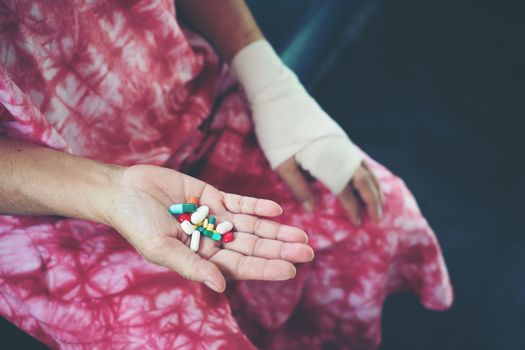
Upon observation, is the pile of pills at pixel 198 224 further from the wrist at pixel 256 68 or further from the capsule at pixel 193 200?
the wrist at pixel 256 68

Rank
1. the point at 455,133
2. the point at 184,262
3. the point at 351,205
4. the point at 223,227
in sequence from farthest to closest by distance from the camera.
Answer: the point at 455,133 → the point at 351,205 → the point at 223,227 → the point at 184,262

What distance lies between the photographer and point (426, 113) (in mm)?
1878

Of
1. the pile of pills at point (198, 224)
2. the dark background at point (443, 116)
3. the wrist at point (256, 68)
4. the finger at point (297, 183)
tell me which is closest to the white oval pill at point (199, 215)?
the pile of pills at point (198, 224)

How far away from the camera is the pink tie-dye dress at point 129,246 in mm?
606

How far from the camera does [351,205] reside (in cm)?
85

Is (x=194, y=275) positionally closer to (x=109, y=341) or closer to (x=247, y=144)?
(x=109, y=341)

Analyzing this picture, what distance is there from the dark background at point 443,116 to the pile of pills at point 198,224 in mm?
439

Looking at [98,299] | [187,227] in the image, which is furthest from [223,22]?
[98,299]

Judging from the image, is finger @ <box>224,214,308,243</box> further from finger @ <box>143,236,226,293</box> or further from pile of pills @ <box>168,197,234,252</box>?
finger @ <box>143,236,226,293</box>

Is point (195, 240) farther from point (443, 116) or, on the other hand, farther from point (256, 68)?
point (443, 116)

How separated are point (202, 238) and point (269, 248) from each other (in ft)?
0.37

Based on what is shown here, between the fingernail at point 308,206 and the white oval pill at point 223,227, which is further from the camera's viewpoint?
the fingernail at point 308,206

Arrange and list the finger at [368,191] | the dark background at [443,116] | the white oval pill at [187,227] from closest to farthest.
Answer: the white oval pill at [187,227] < the finger at [368,191] < the dark background at [443,116]

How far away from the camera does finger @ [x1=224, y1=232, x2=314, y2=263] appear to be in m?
0.65
